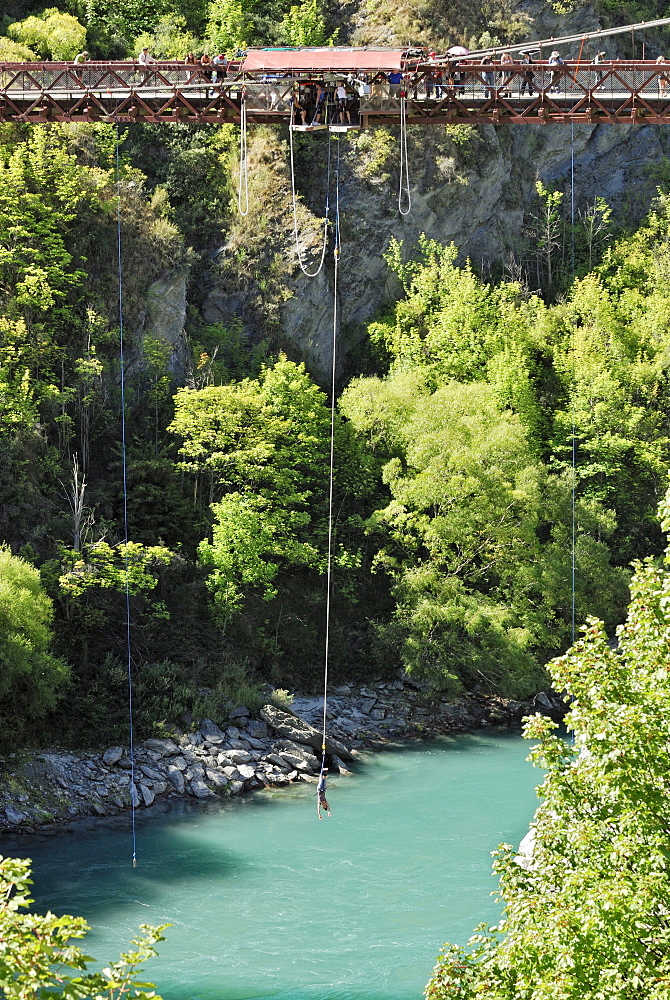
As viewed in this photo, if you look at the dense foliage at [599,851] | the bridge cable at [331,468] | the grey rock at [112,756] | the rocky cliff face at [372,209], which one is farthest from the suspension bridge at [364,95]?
the dense foliage at [599,851]

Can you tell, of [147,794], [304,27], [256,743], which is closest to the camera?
[147,794]

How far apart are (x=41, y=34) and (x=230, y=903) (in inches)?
946

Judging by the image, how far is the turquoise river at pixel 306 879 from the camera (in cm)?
2041

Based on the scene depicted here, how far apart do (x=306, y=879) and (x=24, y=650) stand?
7101mm

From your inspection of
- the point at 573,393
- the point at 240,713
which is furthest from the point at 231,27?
the point at 240,713

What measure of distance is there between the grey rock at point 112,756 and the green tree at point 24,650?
5.15ft

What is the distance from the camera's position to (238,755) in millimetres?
28969

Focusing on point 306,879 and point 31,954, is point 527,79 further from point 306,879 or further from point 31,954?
point 31,954

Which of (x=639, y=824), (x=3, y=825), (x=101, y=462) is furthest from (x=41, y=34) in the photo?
(x=639, y=824)

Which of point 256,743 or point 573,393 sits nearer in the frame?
point 256,743

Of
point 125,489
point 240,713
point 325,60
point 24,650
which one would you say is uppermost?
point 325,60

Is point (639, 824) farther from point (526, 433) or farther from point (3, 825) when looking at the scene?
point (526, 433)

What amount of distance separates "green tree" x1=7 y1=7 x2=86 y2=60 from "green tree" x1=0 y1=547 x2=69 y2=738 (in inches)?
612

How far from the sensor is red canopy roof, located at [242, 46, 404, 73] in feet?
80.8
